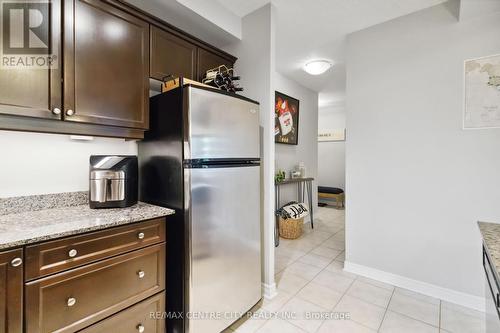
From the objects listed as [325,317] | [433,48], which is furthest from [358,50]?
[325,317]

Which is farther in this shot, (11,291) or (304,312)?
(304,312)

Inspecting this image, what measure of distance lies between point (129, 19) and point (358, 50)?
87.9 inches

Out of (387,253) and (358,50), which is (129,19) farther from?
(387,253)

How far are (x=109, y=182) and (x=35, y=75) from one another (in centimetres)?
68

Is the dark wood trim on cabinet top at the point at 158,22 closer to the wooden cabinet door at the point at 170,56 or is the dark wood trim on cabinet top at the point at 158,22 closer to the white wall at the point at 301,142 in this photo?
the wooden cabinet door at the point at 170,56

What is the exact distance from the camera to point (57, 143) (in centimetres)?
152

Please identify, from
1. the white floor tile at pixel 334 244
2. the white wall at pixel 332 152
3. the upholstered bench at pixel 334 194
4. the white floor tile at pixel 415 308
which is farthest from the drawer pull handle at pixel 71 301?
the white wall at pixel 332 152

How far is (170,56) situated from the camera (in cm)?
174

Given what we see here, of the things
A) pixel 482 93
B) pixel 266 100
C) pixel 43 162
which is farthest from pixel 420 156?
pixel 43 162

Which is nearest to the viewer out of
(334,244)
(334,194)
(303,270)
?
(303,270)

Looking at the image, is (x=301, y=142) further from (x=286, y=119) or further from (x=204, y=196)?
(x=204, y=196)

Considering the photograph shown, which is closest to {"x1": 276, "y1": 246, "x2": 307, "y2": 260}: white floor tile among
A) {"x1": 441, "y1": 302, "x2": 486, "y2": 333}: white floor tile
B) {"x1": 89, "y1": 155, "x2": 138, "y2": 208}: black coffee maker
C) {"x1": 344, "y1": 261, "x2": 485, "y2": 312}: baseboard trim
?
{"x1": 344, "y1": 261, "x2": 485, "y2": 312}: baseboard trim

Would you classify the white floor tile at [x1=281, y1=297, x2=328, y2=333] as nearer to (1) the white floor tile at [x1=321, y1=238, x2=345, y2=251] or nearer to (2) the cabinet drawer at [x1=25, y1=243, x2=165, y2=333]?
(2) the cabinet drawer at [x1=25, y1=243, x2=165, y2=333]

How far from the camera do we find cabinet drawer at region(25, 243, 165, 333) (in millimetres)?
981
